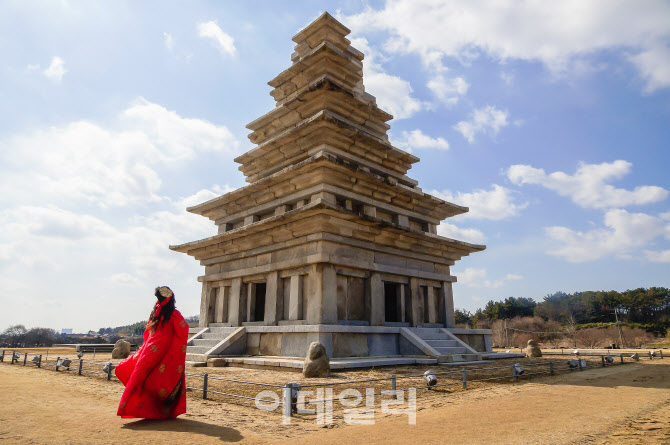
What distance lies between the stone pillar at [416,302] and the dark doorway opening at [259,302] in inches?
262

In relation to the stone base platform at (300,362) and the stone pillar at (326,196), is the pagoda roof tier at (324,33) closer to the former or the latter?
the stone pillar at (326,196)

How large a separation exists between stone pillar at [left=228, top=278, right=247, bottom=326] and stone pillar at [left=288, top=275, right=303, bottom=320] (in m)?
3.23

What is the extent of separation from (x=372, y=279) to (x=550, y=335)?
115ft

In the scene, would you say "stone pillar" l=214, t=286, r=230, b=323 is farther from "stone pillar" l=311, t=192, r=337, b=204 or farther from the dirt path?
the dirt path

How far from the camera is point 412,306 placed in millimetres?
16641

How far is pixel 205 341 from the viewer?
15609 millimetres

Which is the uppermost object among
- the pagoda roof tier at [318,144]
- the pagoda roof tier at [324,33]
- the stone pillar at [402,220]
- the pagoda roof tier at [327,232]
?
the pagoda roof tier at [324,33]

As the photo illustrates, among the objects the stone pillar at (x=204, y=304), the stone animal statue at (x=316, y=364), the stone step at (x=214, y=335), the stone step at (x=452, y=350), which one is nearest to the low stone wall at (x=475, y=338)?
the stone step at (x=452, y=350)

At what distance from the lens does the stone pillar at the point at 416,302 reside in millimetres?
16666

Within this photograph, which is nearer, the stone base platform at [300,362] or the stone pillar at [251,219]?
the stone base platform at [300,362]

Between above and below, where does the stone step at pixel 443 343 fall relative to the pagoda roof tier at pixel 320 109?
below

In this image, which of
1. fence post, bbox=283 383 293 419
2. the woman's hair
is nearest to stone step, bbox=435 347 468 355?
fence post, bbox=283 383 293 419

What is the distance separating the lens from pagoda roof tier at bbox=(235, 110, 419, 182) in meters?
16.1

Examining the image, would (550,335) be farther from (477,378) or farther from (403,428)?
(403,428)
